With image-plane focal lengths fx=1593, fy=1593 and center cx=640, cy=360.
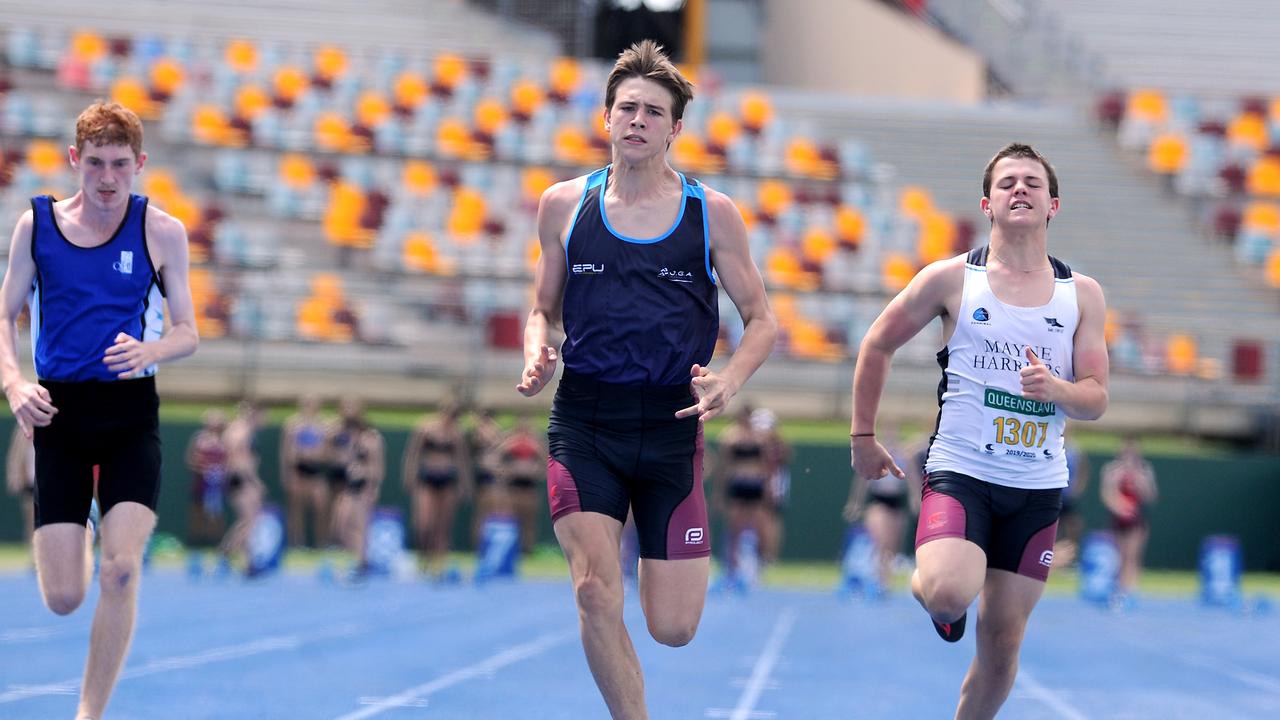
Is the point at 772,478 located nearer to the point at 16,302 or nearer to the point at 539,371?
the point at 16,302

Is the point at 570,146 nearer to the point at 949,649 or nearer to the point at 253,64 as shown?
the point at 253,64

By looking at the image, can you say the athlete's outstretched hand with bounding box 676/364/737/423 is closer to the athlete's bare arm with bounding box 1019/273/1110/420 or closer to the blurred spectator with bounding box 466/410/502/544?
the athlete's bare arm with bounding box 1019/273/1110/420

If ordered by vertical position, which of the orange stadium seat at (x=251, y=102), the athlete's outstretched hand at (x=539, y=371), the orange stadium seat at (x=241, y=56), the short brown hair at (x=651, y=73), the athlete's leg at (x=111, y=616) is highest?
the orange stadium seat at (x=241, y=56)

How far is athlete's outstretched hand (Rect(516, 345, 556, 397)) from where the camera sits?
5090 millimetres

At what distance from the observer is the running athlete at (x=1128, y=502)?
61.6 ft

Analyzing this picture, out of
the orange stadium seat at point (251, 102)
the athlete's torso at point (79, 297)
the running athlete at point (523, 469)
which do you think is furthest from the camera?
the orange stadium seat at point (251, 102)

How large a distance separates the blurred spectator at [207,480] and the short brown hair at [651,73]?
15168 millimetres

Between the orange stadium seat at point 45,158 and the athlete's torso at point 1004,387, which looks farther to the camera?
the orange stadium seat at point 45,158

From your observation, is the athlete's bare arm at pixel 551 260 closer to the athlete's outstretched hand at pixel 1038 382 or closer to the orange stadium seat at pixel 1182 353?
the athlete's outstretched hand at pixel 1038 382

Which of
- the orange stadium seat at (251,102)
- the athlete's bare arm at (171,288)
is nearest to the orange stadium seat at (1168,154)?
the orange stadium seat at (251,102)

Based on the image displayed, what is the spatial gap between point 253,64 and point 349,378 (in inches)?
350

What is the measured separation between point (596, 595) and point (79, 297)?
233 cm

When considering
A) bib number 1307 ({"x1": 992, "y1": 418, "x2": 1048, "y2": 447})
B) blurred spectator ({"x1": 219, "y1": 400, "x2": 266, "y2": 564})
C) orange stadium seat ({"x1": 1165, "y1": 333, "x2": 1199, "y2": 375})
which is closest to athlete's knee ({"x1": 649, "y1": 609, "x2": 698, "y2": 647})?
bib number 1307 ({"x1": 992, "y1": 418, "x2": 1048, "y2": 447})

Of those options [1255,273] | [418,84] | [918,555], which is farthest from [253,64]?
[918,555]
